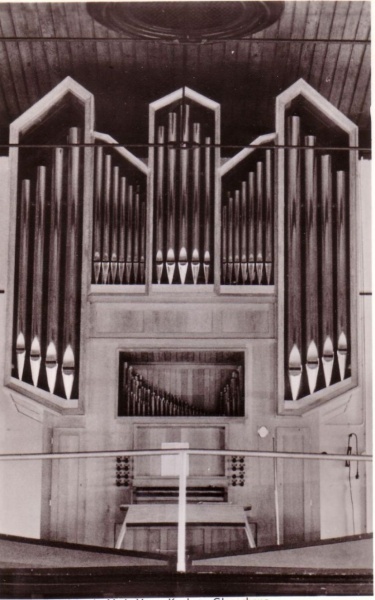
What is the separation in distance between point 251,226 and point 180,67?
1.18 m

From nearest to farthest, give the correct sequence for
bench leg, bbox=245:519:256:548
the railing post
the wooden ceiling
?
the railing post < bench leg, bbox=245:519:256:548 < the wooden ceiling

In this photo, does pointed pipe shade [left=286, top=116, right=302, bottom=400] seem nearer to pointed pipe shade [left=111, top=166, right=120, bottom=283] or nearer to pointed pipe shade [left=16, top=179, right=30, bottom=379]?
pointed pipe shade [left=111, top=166, right=120, bottom=283]

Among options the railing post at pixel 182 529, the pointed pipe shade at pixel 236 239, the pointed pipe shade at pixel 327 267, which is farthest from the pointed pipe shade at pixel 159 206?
the railing post at pixel 182 529

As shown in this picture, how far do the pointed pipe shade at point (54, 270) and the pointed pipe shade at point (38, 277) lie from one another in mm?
55

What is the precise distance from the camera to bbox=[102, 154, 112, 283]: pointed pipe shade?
621 cm

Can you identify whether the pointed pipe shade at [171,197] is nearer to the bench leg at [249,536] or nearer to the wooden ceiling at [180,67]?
the wooden ceiling at [180,67]

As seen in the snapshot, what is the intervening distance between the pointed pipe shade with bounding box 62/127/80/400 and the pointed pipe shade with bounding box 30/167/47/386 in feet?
0.55

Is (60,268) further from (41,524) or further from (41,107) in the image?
(41,524)

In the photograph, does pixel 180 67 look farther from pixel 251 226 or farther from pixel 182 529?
pixel 182 529

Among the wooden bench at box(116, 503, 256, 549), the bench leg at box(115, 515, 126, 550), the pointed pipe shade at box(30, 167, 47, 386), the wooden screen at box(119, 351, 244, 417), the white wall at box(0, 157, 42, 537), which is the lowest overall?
the bench leg at box(115, 515, 126, 550)

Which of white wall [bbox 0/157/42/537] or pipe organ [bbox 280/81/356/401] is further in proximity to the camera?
pipe organ [bbox 280/81/356/401]

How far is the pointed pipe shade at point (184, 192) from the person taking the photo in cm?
620

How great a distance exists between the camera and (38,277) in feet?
20.4

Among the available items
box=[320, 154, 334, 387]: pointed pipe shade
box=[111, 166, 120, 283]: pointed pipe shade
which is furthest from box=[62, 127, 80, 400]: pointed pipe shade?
box=[320, 154, 334, 387]: pointed pipe shade
